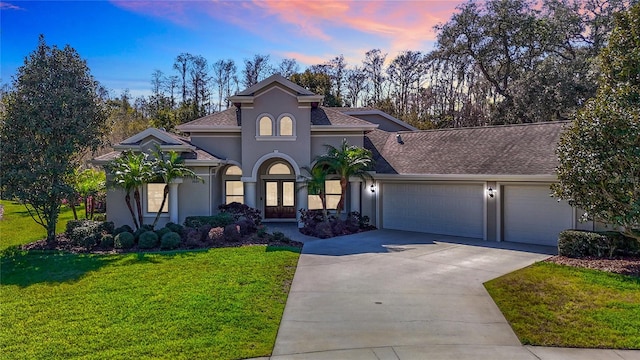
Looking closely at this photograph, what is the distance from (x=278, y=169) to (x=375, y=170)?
17.0 feet

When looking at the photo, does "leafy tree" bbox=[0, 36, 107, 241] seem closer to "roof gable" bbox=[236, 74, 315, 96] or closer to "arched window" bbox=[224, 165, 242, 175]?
"arched window" bbox=[224, 165, 242, 175]

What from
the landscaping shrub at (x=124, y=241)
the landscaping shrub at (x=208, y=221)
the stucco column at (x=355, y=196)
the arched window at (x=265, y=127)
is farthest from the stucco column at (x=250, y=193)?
the landscaping shrub at (x=124, y=241)

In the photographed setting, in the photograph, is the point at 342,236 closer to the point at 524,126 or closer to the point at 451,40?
the point at 524,126

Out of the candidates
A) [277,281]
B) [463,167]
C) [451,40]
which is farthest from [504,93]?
[277,281]

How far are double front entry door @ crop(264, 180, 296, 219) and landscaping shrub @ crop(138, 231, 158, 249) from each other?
730cm

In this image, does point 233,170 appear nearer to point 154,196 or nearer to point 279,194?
point 279,194

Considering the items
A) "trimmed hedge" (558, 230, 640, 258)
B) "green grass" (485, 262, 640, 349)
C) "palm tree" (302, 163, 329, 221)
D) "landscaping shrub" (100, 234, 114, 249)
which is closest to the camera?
"green grass" (485, 262, 640, 349)

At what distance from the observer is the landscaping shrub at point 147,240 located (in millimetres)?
13945

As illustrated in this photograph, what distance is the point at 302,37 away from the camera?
1543 cm

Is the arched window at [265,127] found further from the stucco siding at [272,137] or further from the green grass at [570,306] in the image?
the green grass at [570,306]

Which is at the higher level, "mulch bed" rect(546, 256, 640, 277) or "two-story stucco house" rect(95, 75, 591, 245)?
"two-story stucco house" rect(95, 75, 591, 245)

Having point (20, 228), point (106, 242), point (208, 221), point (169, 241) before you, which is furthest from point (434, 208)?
point (20, 228)

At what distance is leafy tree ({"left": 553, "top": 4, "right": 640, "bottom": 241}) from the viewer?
9617 mm

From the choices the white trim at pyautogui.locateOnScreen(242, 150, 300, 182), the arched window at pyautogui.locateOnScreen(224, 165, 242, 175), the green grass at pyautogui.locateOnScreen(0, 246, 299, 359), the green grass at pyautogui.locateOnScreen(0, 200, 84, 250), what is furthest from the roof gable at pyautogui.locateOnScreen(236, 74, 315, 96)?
the green grass at pyautogui.locateOnScreen(0, 200, 84, 250)
